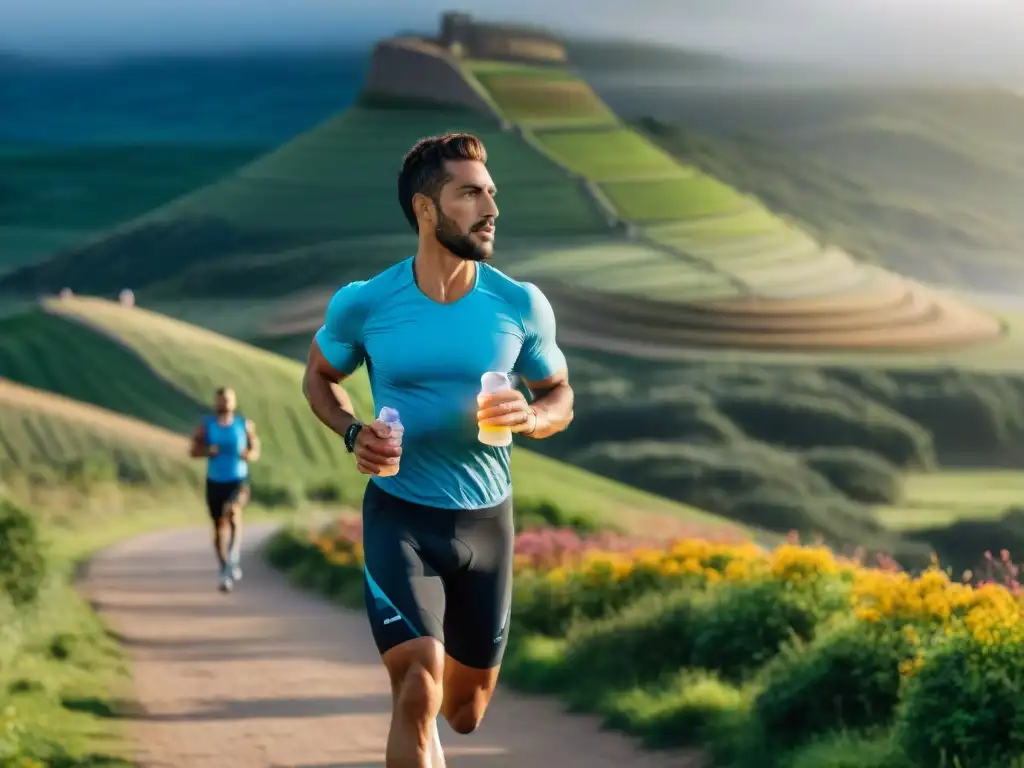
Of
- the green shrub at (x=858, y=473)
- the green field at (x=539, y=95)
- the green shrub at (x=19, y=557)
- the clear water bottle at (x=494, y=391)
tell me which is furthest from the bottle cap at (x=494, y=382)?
the green field at (x=539, y=95)

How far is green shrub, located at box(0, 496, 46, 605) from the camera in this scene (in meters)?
9.34

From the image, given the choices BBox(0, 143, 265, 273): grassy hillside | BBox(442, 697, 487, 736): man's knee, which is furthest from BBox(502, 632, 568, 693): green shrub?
BBox(0, 143, 265, 273): grassy hillside

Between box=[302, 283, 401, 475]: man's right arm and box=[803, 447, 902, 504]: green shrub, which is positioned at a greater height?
box=[302, 283, 401, 475]: man's right arm

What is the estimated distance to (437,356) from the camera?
14.0 feet

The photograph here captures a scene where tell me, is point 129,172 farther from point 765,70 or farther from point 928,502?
point 928,502

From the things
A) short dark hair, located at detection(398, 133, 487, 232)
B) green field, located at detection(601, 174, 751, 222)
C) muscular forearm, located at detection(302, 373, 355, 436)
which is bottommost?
green field, located at detection(601, 174, 751, 222)

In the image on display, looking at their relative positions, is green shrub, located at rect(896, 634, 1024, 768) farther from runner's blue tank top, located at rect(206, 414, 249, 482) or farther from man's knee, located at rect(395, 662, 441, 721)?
runner's blue tank top, located at rect(206, 414, 249, 482)

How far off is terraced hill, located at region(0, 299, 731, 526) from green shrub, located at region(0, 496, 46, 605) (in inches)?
438

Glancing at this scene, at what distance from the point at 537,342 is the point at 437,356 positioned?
0.31m

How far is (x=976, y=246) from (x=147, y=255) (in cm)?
1258

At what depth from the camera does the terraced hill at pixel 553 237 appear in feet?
86.8

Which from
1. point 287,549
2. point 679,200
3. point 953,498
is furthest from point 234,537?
point 679,200

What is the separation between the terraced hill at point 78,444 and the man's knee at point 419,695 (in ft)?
50.2

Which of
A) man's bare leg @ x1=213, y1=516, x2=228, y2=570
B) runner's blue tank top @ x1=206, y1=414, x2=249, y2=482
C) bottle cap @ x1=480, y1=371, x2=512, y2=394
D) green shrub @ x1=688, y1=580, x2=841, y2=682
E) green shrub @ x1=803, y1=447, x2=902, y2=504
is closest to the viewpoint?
bottle cap @ x1=480, y1=371, x2=512, y2=394
